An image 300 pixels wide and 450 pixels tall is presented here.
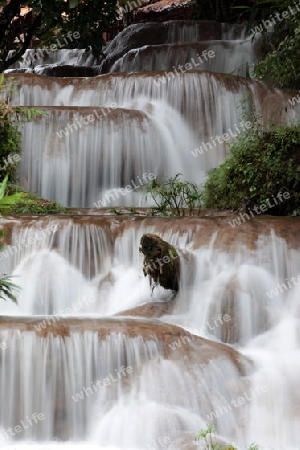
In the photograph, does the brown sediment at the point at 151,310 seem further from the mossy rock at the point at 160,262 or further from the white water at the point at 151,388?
the white water at the point at 151,388

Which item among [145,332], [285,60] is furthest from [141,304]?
[285,60]

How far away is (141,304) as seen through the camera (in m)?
8.41

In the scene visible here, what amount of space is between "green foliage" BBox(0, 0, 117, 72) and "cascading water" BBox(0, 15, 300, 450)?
4.48 ft

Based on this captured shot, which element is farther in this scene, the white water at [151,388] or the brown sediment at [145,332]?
A: the brown sediment at [145,332]

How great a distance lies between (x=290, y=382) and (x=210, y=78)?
8921 mm

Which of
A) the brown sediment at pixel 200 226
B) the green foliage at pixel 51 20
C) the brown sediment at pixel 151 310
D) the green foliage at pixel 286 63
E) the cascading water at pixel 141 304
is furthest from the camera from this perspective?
the green foliage at pixel 286 63

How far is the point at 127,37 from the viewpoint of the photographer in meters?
20.6

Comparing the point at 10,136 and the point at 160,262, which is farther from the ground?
the point at 10,136

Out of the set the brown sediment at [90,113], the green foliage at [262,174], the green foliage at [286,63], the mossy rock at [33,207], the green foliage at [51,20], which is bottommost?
the mossy rock at [33,207]

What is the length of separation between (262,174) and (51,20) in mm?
4481

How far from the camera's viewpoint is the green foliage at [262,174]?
10.6m

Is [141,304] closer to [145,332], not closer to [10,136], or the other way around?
[145,332]

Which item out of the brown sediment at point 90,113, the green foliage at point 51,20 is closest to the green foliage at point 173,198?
the brown sediment at point 90,113

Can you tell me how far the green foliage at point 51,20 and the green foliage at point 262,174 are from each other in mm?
3579
